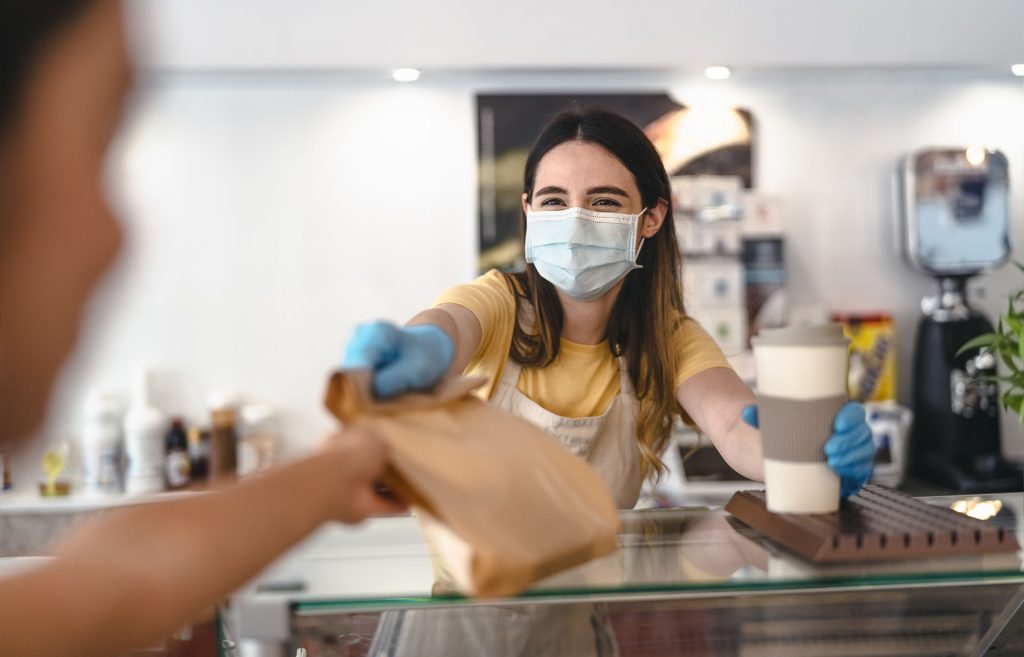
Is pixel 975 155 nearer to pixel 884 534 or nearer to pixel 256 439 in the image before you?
pixel 256 439

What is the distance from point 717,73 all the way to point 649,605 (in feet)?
8.03

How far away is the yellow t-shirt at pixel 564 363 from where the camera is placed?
1.56 metres

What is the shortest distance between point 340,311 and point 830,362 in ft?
7.50

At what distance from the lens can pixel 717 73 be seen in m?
3.05

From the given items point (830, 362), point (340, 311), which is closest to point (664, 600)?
point (830, 362)

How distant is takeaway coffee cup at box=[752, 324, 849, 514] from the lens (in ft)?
3.16

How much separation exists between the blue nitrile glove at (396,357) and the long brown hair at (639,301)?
64 cm

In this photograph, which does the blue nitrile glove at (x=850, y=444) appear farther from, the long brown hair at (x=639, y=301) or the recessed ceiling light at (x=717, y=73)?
the recessed ceiling light at (x=717, y=73)

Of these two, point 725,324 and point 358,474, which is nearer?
point 358,474

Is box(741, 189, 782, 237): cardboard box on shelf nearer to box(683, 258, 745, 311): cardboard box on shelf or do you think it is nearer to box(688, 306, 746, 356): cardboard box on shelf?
box(683, 258, 745, 311): cardboard box on shelf

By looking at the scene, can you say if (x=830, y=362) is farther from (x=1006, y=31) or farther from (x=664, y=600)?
(x=1006, y=31)

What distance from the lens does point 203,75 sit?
297cm

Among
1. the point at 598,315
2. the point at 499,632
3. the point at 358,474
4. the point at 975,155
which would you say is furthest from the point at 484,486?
the point at 975,155

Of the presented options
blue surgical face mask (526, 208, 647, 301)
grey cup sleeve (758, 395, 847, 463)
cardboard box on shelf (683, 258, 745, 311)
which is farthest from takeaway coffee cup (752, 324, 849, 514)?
cardboard box on shelf (683, 258, 745, 311)
